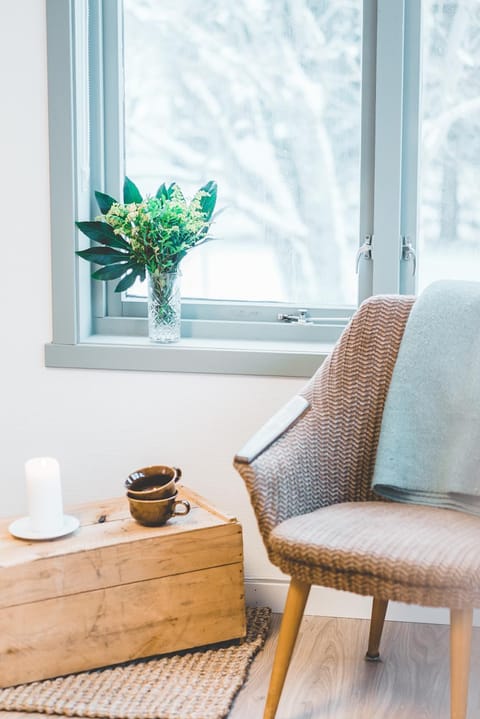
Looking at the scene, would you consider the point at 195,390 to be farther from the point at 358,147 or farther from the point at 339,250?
the point at 358,147

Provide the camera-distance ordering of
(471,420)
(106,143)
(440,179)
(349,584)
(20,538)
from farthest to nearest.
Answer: (106,143) → (440,179) → (20,538) → (471,420) → (349,584)

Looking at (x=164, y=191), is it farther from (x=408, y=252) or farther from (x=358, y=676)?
(x=358, y=676)

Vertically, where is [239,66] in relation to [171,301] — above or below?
above

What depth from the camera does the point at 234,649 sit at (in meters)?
2.20

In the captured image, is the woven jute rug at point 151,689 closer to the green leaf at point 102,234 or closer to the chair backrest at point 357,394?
the chair backrest at point 357,394

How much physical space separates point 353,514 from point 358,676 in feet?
1.53

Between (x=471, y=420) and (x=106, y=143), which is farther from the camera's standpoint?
(x=106, y=143)

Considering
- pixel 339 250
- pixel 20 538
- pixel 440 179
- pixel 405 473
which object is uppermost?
pixel 440 179

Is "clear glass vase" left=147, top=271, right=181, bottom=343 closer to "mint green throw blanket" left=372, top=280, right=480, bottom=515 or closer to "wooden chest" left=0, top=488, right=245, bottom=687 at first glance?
"wooden chest" left=0, top=488, right=245, bottom=687

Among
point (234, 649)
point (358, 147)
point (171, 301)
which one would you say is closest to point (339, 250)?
point (358, 147)

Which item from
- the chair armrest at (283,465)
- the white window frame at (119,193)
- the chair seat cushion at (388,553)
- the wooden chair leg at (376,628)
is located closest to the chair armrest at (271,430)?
the chair armrest at (283,465)

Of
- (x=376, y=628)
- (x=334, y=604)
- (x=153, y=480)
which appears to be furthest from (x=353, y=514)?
(x=334, y=604)

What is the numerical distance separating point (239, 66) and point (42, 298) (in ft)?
2.61

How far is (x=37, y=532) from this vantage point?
2.08m
